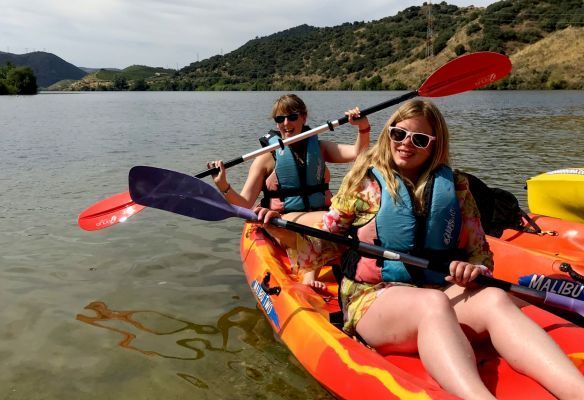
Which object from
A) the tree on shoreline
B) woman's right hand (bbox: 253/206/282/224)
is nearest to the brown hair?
woman's right hand (bbox: 253/206/282/224)

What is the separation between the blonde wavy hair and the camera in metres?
2.55

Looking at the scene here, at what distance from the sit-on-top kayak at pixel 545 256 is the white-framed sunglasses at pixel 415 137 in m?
1.04

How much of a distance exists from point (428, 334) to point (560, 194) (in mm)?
3013

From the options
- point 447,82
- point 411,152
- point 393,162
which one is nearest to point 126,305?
point 393,162

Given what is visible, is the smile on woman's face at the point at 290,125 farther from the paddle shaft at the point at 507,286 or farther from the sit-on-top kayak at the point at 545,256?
the paddle shaft at the point at 507,286

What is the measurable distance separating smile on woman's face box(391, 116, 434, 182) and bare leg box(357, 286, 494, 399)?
0.60 metres

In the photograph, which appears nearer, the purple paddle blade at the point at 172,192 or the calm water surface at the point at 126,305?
the calm water surface at the point at 126,305

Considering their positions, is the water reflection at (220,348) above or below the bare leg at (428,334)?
below

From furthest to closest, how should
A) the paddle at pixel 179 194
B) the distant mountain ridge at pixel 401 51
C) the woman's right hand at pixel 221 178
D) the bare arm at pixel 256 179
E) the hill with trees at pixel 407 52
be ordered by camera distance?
the distant mountain ridge at pixel 401 51, the hill with trees at pixel 407 52, the bare arm at pixel 256 179, the woman's right hand at pixel 221 178, the paddle at pixel 179 194

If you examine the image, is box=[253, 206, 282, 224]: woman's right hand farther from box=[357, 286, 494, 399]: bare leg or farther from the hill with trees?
the hill with trees

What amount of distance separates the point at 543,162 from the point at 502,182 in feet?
7.54

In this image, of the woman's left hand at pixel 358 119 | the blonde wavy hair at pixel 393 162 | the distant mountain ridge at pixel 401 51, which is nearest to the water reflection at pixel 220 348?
the blonde wavy hair at pixel 393 162

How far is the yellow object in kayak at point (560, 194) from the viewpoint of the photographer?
4.41 meters

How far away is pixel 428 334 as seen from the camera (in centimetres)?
216
